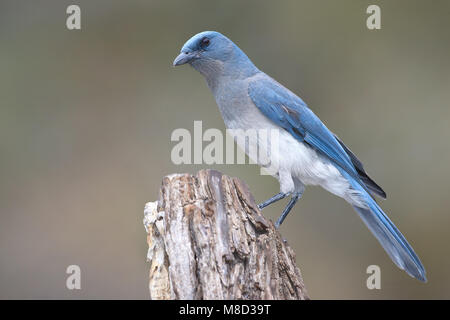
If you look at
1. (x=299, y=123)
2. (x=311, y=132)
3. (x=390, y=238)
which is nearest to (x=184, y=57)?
(x=299, y=123)

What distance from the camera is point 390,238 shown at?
4375 mm

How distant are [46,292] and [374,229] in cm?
428

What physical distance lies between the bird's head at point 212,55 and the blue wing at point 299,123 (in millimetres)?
309

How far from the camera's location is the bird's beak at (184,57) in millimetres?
4605

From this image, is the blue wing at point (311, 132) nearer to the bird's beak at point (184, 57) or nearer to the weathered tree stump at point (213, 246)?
the bird's beak at point (184, 57)

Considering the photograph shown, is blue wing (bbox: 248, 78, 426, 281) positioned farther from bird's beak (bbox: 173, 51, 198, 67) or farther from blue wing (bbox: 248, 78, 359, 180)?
bird's beak (bbox: 173, 51, 198, 67)

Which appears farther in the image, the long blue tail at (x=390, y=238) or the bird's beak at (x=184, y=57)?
the bird's beak at (x=184, y=57)

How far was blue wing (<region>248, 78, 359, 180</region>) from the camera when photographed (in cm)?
451

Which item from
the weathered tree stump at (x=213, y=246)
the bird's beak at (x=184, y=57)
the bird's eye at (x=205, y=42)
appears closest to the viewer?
the weathered tree stump at (x=213, y=246)

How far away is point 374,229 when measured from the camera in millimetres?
4551

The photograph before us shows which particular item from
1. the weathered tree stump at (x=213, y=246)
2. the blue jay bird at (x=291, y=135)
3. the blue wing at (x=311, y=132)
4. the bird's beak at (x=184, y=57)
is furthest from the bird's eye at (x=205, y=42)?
the weathered tree stump at (x=213, y=246)

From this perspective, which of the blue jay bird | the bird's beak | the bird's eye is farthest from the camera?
the bird's eye

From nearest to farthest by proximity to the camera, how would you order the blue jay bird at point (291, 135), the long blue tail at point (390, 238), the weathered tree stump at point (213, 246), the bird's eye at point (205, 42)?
the weathered tree stump at point (213, 246) → the long blue tail at point (390, 238) → the blue jay bird at point (291, 135) → the bird's eye at point (205, 42)

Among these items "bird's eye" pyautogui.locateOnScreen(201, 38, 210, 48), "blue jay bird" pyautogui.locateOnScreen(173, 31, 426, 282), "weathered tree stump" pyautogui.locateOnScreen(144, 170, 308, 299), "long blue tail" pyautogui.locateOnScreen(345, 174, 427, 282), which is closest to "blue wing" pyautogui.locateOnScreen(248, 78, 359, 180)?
"blue jay bird" pyautogui.locateOnScreen(173, 31, 426, 282)
